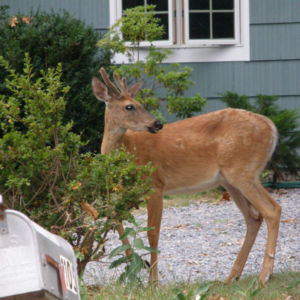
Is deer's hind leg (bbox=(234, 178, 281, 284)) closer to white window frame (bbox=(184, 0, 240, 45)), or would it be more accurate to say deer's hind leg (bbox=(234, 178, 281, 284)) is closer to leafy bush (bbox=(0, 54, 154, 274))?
leafy bush (bbox=(0, 54, 154, 274))

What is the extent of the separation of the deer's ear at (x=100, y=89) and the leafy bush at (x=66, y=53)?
9.51 ft

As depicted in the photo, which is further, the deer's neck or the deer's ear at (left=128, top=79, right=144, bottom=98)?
the deer's ear at (left=128, top=79, right=144, bottom=98)

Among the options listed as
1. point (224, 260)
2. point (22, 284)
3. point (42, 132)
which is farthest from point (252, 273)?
point (22, 284)

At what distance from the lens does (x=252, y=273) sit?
4.76 metres

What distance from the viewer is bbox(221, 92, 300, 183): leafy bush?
7938 mm

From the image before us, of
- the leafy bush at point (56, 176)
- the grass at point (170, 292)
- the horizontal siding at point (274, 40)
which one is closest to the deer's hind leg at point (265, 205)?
the grass at point (170, 292)

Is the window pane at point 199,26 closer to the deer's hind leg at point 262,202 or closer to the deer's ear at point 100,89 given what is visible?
the deer's ear at point 100,89

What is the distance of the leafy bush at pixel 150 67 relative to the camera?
27.2 ft

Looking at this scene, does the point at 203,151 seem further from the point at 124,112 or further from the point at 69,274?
the point at 69,274

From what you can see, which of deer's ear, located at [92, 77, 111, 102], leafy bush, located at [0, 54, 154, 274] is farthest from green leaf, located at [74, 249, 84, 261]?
deer's ear, located at [92, 77, 111, 102]

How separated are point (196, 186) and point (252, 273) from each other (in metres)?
1.02

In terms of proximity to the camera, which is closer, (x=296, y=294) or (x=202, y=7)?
(x=296, y=294)

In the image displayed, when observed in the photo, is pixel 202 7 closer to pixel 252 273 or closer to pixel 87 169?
pixel 252 273

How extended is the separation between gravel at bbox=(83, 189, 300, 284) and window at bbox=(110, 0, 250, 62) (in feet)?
9.75
